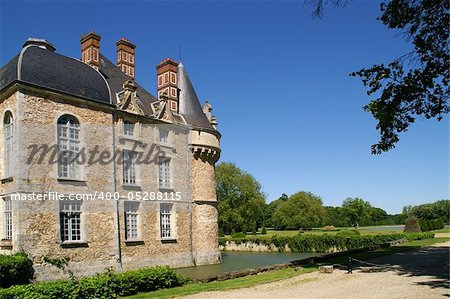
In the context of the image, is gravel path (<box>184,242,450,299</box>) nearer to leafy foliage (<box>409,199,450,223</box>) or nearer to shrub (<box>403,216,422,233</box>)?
shrub (<box>403,216,422,233</box>)

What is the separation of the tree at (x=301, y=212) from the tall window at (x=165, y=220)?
3936cm

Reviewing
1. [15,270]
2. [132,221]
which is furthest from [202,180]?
[15,270]

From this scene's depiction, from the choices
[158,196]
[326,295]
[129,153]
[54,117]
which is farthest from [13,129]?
[326,295]

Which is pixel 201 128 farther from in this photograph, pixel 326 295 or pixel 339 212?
pixel 339 212

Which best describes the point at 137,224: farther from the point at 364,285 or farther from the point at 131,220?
the point at 364,285

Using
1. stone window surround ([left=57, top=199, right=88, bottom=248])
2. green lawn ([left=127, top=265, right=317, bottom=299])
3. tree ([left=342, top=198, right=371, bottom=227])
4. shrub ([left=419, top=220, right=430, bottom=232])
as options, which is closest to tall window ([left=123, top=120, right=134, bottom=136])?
stone window surround ([left=57, top=199, right=88, bottom=248])

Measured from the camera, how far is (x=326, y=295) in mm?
8867

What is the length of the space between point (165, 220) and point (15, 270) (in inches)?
299

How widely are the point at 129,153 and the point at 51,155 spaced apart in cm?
374

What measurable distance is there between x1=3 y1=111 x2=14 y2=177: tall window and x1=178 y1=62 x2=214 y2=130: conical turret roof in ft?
28.8

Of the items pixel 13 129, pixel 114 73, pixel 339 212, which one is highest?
pixel 114 73

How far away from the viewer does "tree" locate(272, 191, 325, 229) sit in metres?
56.5

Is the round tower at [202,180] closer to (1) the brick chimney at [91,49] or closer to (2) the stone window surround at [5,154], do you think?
(1) the brick chimney at [91,49]

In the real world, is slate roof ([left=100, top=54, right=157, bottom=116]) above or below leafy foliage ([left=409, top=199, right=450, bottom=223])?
above
